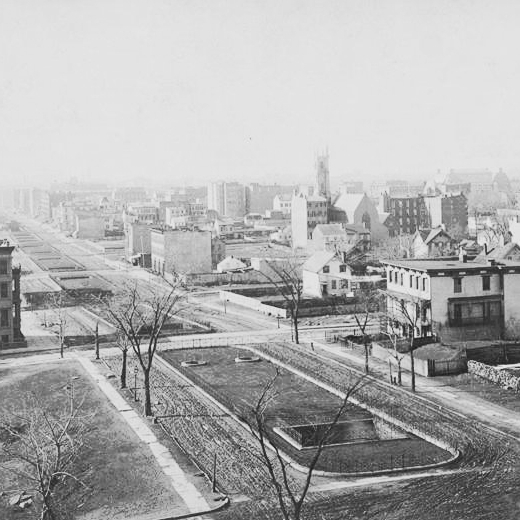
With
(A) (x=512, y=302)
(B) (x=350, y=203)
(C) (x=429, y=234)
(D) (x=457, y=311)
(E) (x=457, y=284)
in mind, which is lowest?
(D) (x=457, y=311)

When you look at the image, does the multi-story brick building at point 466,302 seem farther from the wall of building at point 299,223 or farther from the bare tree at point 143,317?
the wall of building at point 299,223

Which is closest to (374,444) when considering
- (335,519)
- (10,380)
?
(335,519)

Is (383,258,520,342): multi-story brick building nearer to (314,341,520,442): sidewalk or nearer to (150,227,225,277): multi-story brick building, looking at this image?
(314,341,520,442): sidewalk

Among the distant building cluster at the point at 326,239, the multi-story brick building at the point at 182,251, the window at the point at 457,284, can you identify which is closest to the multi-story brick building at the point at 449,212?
the distant building cluster at the point at 326,239

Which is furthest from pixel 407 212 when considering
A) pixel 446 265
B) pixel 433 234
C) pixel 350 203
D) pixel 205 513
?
pixel 205 513

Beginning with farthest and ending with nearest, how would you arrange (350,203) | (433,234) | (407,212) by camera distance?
(407,212) < (350,203) < (433,234)

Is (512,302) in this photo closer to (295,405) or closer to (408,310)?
(408,310)

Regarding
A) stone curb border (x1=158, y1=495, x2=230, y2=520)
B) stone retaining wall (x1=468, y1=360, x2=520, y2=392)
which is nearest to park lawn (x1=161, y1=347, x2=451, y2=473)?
stone curb border (x1=158, y1=495, x2=230, y2=520)
